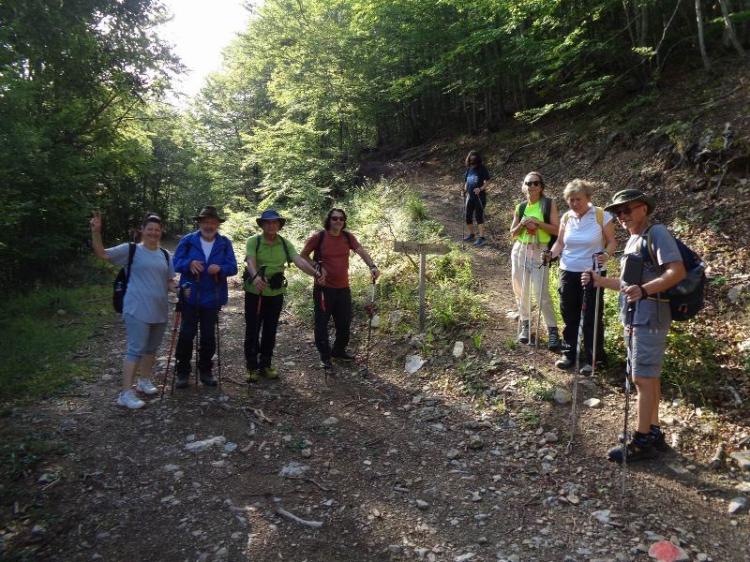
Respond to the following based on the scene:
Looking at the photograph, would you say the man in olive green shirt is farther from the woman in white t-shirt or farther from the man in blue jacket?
the woman in white t-shirt

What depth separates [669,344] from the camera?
5211 millimetres

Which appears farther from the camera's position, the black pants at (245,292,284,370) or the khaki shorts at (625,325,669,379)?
the black pants at (245,292,284,370)

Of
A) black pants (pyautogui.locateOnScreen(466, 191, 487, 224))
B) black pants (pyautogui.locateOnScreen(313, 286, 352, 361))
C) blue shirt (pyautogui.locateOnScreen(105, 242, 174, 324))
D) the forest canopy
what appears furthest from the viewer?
the forest canopy

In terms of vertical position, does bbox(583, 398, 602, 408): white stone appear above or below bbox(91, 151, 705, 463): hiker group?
below

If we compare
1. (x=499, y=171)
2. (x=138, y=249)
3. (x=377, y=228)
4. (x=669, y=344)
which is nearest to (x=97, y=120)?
(x=377, y=228)

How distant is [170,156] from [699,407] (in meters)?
29.1

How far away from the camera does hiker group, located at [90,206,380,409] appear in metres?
5.56

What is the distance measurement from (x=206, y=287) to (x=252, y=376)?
1453 millimetres

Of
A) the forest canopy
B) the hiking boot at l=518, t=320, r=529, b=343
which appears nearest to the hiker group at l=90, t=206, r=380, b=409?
A: the hiking boot at l=518, t=320, r=529, b=343

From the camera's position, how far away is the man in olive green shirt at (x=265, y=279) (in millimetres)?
6137

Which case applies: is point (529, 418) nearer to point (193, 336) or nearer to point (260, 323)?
point (260, 323)

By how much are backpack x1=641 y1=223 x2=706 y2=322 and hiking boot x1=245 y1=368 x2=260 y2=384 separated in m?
5.00

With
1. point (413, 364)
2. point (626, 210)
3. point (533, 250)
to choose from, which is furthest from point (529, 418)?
point (626, 210)

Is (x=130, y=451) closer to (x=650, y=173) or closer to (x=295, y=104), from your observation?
(x=650, y=173)
